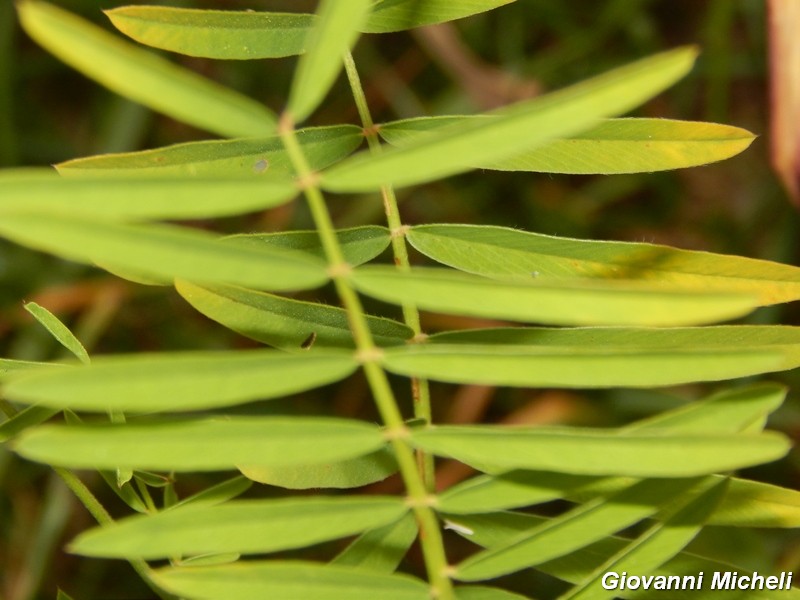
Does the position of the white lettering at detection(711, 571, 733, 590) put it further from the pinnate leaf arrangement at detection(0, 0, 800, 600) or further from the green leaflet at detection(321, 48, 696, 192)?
the green leaflet at detection(321, 48, 696, 192)

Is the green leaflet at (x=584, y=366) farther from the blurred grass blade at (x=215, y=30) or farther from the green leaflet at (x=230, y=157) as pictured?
the blurred grass blade at (x=215, y=30)

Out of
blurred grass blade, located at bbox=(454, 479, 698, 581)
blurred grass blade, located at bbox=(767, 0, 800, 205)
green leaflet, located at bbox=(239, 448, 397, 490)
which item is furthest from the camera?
blurred grass blade, located at bbox=(767, 0, 800, 205)

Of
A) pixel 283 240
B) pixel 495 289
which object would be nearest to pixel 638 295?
pixel 495 289

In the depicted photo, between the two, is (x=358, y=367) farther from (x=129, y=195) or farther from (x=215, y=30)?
(x=215, y=30)

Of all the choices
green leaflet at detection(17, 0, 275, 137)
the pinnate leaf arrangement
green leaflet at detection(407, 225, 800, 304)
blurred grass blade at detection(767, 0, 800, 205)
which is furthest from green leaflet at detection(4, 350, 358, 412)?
blurred grass blade at detection(767, 0, 800, 205)

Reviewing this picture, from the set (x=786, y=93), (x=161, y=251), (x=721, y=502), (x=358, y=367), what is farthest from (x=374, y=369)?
(x=786, y=93)

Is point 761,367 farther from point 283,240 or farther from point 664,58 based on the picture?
point 283,240

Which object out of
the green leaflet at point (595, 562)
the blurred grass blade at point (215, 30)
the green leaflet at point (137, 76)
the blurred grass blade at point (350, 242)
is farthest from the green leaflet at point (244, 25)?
the green leaflet at point (595, 562)
